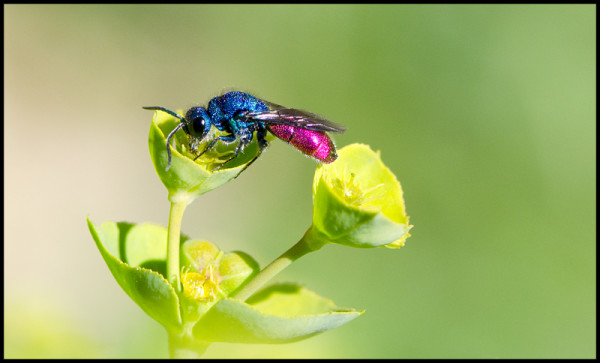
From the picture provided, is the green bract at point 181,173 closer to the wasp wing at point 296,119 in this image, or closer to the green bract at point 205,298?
the green bract at point 205,298

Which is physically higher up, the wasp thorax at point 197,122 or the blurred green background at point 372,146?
the blurred green background at point 372,146

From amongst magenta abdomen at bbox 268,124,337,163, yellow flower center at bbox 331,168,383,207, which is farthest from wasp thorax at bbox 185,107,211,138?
yellow flower center at bbox 331,168,383,207

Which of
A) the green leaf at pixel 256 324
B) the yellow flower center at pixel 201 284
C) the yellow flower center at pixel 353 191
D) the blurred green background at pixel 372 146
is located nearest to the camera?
the green leaf at pixel 256 324

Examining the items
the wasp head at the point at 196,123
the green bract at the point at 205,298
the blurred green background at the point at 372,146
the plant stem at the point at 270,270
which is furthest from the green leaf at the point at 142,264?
the blurred green background at the point at 372,146

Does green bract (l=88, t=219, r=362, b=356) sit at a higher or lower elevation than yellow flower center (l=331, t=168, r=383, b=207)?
lower

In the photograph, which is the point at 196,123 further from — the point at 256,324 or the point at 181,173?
the point at 256,324

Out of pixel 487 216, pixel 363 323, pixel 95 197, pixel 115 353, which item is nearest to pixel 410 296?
pixel 363 323

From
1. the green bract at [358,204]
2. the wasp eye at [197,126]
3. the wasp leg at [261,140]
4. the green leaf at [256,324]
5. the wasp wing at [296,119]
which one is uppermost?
the wasp wing at [296,119]

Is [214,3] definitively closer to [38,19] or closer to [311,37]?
[311,37]

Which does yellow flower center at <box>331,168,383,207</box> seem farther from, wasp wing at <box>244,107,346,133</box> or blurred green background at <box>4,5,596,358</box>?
blurred green background at <box>4,5,596,358</box>
